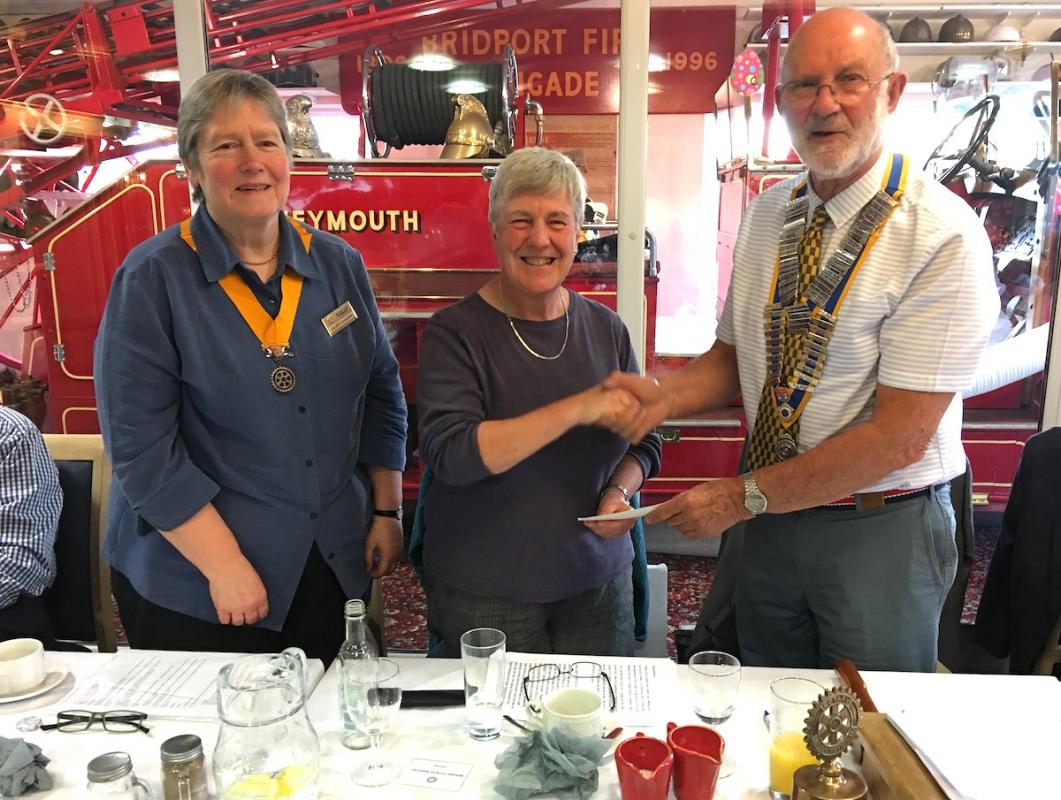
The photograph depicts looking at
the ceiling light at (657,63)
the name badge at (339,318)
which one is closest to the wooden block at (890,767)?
the name badge at (339,318)

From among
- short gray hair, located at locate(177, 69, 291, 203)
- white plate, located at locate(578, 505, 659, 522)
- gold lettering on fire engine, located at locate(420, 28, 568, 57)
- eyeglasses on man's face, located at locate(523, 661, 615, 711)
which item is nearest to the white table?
eyeglasses on man's face, located at locate(523, 661, 615, 711)

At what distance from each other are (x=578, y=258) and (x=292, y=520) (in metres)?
2.30

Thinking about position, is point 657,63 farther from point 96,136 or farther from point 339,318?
point 339,318

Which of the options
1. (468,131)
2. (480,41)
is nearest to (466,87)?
(468,131)

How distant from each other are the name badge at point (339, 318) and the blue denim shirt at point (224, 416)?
0.04 ft

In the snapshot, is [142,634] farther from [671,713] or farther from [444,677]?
[671,713]

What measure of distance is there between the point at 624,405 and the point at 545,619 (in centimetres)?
51

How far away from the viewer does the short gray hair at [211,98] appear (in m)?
1.65

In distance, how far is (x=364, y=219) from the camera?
3.60 meters

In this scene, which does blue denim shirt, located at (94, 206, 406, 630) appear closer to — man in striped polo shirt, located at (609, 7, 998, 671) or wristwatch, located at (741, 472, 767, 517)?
man in striped polo shirt, located at (609, 7, 998, 671)

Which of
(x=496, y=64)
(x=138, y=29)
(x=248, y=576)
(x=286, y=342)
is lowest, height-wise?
(x=248, y=576)

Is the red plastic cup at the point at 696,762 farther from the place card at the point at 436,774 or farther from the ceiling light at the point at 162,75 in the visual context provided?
the ceiling light at the point at 162,75

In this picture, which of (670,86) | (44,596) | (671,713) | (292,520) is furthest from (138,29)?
(671,713)

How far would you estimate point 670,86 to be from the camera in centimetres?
460
